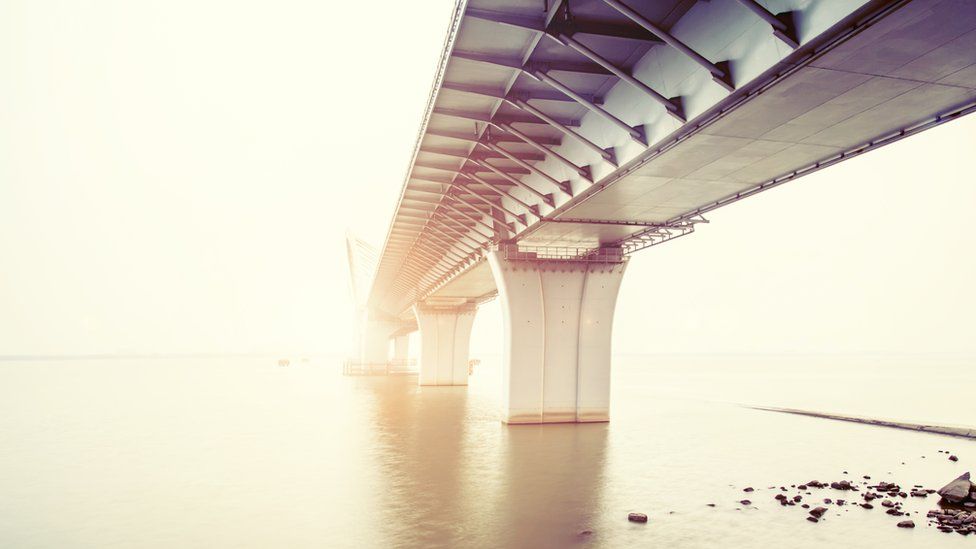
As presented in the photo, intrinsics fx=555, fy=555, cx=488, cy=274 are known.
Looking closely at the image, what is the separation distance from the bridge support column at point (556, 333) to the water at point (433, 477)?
5.68 ft

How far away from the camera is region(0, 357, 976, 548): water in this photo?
436 inches

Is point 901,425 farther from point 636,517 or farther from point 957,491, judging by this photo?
point 636,517

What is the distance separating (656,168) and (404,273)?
3511cm

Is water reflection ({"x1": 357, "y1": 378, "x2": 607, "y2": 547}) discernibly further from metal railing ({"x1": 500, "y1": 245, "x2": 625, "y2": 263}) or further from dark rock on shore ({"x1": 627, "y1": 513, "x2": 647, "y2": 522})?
metal railing ({"x1": 500, "y1": 245, "x2": 625, "y2": 263})

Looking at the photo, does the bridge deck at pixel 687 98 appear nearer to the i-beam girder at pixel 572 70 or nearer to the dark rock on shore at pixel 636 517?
the i-beam girder at pixel 572 70

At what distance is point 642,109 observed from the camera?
1341 cm

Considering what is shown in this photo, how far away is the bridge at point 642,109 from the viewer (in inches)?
354

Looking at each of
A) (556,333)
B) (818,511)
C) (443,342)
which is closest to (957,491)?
(818,511)

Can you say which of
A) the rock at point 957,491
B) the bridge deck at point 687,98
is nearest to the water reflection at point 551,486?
the rock at point 957,491

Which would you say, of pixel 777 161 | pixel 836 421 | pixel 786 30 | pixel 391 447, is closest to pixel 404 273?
pixel 391 447

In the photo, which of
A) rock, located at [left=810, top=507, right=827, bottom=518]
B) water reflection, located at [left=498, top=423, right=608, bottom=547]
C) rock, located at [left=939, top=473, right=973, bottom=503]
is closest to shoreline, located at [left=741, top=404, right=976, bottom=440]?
rock, located at [left=939, top=473, right=973, bottom=503]

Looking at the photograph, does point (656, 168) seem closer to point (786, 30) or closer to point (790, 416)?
point (786, 30)

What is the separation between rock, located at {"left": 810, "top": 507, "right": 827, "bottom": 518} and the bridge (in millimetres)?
8298

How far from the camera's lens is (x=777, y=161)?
1434cm
